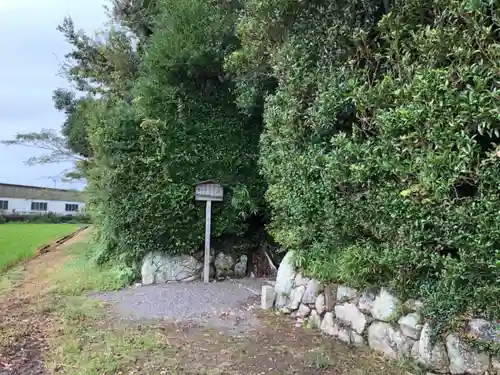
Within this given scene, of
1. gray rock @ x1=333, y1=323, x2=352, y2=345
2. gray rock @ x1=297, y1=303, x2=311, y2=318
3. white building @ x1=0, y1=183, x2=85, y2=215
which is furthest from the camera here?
white building @ x1=0, y1=183, x2=85, y2=215

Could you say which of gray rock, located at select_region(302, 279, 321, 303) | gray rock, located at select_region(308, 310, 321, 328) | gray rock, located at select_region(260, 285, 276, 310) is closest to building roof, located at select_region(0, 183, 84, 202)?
gray rock, located at select_region(260, 285, 276, 310)

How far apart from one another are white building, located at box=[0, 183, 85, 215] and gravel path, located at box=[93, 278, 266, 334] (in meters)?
29.4

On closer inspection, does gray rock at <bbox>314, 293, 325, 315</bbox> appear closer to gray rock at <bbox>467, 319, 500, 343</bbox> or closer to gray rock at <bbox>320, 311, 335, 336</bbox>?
gray rock at <bbox>320, 311, 335, 336</bbox>

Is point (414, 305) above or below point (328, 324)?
above

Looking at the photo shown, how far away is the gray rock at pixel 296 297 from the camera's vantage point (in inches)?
192

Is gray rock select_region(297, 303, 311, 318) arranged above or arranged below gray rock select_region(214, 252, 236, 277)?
below

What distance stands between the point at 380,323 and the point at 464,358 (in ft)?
2.78

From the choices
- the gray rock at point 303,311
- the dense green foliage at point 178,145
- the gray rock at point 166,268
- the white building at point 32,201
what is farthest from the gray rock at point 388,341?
the white building at point 32,201

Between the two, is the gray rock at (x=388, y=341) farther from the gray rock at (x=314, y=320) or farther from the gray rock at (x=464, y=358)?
the gray rock at (x=314, y=320)

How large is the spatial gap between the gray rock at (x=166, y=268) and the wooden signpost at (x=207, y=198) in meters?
0.34

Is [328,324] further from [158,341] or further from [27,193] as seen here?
[27,193]

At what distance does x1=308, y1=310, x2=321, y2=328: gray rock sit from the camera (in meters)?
4.49

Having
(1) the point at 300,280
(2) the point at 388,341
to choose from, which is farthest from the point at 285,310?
(2) the point at 388,341

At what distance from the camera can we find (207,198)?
7.09 metres
